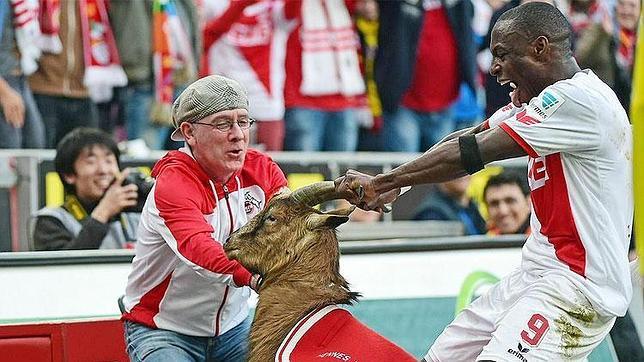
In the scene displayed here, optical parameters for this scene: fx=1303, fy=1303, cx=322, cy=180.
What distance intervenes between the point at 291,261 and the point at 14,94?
456cm

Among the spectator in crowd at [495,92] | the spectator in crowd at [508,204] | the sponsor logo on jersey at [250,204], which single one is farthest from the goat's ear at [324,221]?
the spectator in crowd at [495,92]

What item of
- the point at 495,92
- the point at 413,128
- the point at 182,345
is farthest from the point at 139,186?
the point at 495,92

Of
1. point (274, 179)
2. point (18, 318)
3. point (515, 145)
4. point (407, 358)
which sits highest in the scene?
point (515, 145)

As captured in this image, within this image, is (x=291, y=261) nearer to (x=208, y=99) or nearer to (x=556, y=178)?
(x=208, y=99)

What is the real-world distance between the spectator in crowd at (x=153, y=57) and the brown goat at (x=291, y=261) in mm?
4619

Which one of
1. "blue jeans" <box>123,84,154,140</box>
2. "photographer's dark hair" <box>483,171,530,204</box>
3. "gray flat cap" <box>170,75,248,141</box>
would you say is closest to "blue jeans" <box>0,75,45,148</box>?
"blue jeans" <box>123,84,154,140</box>

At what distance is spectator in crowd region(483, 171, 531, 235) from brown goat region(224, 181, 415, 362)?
4457 mm

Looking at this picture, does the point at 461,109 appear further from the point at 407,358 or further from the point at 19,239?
the point at 407,358

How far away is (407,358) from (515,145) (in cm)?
96

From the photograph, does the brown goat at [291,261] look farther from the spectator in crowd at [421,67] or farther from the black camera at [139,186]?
the spectator in crowd at [421,67]

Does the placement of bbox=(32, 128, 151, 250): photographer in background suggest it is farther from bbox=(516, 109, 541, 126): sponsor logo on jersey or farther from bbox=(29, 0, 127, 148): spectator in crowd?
bbox=(516, 109, 541, 126): sponsor logo on jersey

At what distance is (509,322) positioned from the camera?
5.04m

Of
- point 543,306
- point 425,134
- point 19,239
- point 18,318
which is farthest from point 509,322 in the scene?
point 425,134

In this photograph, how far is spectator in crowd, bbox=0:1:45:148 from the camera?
30.5 feet
